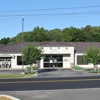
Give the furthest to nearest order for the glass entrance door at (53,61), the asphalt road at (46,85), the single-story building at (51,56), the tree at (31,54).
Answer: the glass entrance door at (53,61) → the single-story building at (51,56) → the tree at (31,54) → the asphalt road at (46,85)

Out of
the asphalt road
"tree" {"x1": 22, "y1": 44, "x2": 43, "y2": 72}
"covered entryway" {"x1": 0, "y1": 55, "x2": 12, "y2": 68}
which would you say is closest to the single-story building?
"covered entryway" {"x1": 0, "y1": 55, "x2": 12, "y2": 68}

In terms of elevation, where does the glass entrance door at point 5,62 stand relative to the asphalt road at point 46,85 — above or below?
above

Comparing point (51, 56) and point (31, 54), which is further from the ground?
point (31, 54)

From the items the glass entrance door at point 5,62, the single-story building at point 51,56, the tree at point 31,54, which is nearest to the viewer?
the tree at point 31,54

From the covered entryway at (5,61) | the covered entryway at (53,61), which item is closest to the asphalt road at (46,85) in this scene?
the covered entryway at (5,61)

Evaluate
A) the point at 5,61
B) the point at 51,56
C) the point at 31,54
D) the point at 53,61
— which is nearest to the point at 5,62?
the point at 5,61

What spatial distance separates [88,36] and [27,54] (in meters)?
51.0

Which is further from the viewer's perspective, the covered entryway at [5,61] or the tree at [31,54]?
the covered entryway at [5,61]

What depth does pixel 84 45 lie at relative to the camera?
52125 millimetres

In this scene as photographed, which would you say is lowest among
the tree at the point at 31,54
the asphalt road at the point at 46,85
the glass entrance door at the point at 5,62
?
the asphalt road at the point at 46,85

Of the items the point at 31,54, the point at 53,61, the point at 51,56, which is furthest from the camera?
the point at 53,61

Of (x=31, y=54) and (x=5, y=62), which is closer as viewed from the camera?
(x=31, y=54)

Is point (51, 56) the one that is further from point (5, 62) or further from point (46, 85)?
point (46, 85)

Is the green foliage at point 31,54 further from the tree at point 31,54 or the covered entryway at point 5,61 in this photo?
the covered entryway at point 5,61
